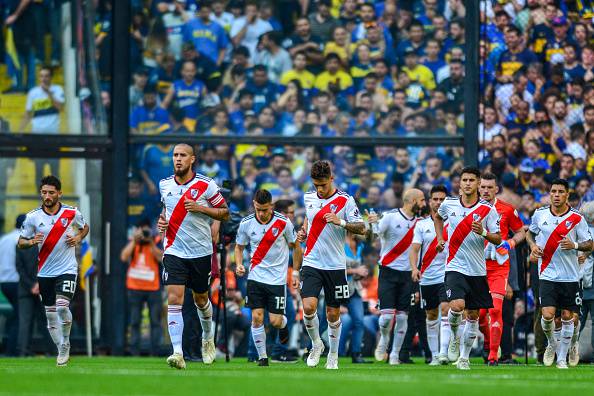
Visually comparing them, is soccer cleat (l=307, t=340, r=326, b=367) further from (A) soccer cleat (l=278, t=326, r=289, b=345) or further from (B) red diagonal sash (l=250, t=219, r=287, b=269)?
(A) soccer cleat (l=278, t=326, r=289, b=345)

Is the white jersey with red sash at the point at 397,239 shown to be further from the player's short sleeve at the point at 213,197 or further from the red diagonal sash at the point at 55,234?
the red diagonal sash at the point at 55,234

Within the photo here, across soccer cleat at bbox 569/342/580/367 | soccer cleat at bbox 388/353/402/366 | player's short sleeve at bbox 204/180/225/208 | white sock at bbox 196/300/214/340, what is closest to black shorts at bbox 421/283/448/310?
soccer cleat at bbox 388/353/402/366

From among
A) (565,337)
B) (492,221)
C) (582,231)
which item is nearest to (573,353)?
(565,337)

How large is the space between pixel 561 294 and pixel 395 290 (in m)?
2.60

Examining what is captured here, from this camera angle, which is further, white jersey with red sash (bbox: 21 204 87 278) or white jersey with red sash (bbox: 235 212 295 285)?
white jersey with red sash (bbox: 235 212 295 285)

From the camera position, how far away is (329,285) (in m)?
16.1

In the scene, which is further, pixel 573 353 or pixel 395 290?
pixel 395 290

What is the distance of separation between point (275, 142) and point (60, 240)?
7511mm

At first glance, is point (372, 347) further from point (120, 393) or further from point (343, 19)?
point (120, 393)

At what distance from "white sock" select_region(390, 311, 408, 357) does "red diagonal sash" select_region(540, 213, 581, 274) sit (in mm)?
2424

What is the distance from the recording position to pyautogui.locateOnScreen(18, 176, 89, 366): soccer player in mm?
17250

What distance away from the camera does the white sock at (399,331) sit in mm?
19266

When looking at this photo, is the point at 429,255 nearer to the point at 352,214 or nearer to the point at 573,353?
the point at 573,353

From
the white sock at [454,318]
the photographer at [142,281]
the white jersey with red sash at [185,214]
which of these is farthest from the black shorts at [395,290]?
the photographer at [142,281]
